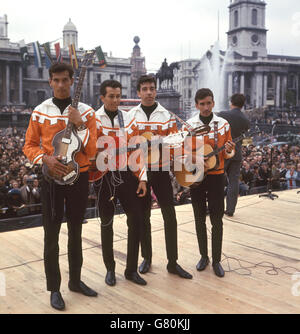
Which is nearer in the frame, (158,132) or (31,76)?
(158,132)

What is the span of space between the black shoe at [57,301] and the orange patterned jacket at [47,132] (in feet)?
3.78

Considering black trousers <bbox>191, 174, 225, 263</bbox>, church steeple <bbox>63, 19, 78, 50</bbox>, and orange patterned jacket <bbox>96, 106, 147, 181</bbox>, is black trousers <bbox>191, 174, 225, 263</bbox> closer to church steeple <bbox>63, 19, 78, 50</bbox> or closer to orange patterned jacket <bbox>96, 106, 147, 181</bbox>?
orange patterned jacket <bbox>96, 106, 147, 181</bbox>

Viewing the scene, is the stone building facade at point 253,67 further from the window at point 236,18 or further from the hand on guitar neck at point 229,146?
the hand on guitar neck at point 229,146

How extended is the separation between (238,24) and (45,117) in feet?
289

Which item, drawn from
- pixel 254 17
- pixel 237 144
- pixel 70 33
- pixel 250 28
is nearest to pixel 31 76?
pixel 70 33

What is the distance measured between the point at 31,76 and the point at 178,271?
6662 centimetres

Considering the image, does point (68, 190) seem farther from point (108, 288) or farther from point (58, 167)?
point (108, 288)

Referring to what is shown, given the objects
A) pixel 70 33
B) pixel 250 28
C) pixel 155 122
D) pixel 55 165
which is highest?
pixel 250 28

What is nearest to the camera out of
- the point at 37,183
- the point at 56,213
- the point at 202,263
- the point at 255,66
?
the point at 56,213

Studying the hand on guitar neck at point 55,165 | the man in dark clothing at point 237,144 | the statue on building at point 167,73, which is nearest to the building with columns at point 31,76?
the statue on building at point 167,73

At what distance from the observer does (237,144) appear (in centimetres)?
699

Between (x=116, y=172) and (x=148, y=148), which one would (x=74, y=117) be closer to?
(x=116, y=172)

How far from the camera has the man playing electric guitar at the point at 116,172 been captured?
13.5ft

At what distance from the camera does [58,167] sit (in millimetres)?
3451
